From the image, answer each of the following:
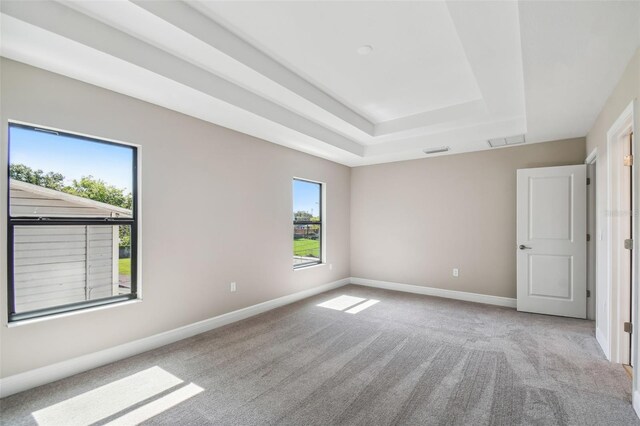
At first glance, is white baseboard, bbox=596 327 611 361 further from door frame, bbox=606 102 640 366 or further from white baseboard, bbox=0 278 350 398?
white baseboard, bbox=0 278 350 398

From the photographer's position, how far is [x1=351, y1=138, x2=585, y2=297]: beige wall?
181 inches

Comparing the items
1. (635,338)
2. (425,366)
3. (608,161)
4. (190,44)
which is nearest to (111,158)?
(190,44)

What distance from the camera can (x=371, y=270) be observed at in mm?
5941

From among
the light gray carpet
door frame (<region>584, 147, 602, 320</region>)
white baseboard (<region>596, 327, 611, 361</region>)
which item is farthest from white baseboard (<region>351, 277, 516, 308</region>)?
white baseboard (<region>596, 327, 611, 361</region>)

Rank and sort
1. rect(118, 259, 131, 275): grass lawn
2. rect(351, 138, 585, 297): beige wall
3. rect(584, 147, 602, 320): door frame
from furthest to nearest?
rect(351, 138, 585, 297): beige wall, rect(584, 147, 602, 320): door frame, rect(118, 259, 131, 275): grass lawn

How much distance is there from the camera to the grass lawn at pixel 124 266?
2920 millimetres

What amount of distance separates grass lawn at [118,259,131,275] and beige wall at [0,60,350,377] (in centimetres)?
16

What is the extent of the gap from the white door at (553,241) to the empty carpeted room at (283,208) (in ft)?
0.08

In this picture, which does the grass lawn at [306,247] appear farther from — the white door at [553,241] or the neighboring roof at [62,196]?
the white door at [553,241]

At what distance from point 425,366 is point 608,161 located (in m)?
2.60

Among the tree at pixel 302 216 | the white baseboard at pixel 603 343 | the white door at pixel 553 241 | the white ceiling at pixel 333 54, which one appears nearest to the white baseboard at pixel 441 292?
the white door at pixel 553 241

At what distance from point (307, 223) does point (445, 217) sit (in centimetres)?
241

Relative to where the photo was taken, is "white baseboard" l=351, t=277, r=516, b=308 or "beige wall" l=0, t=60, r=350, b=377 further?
"white baseboard" l=351, t=277, r=516, b=308

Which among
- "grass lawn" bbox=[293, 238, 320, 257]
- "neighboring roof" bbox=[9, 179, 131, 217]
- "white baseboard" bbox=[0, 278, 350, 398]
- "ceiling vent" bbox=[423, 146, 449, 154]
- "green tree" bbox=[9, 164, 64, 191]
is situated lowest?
"white baseboard" bbox=[0, 278, 350, 398]
